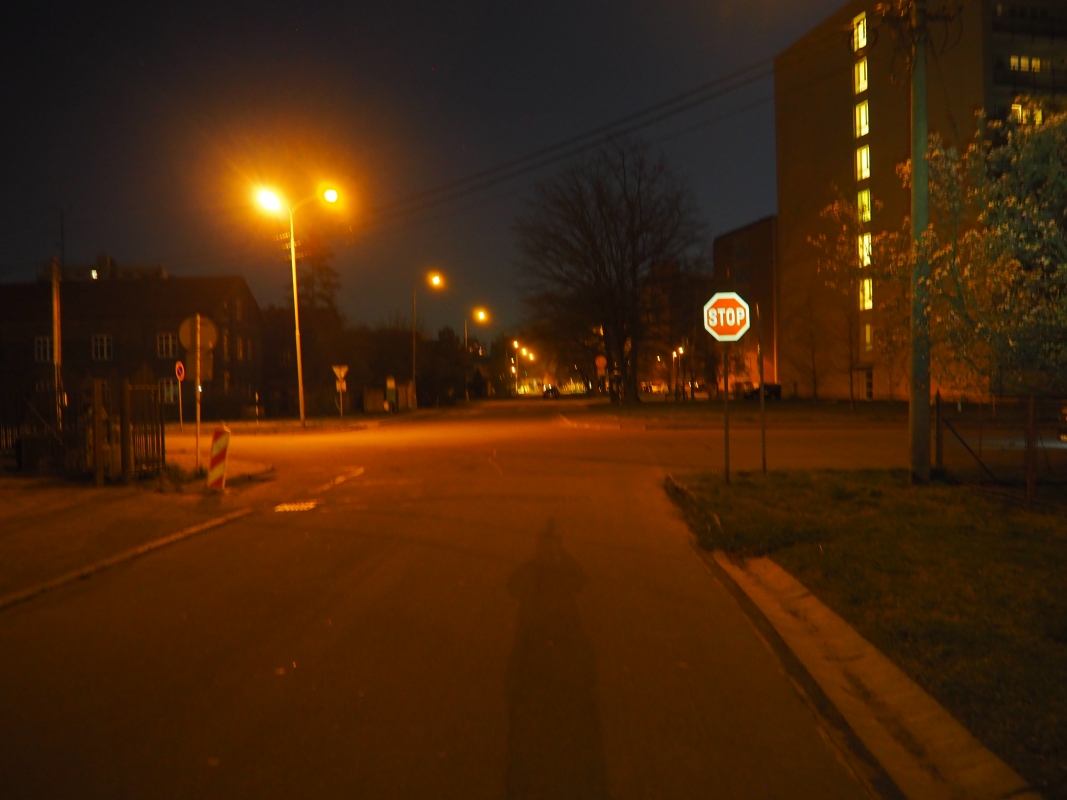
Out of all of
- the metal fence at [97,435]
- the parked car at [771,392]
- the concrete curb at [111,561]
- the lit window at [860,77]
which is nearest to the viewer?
the concrete curb at [111,561]

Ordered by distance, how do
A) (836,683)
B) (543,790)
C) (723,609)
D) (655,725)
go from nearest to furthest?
(543,790) → (655,725) → (836,683) → (723,609)

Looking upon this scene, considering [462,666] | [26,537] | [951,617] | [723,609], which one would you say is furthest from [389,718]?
[26,537]

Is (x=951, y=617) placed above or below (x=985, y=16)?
below

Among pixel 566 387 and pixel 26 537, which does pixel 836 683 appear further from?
pixel 566 387

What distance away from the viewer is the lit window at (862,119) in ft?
176

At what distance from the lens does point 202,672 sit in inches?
240

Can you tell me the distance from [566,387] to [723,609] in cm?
17873

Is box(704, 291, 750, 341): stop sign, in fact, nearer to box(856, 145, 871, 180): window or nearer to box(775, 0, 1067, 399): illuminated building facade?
box(775, 0, 1067, 399): illuminated building facade

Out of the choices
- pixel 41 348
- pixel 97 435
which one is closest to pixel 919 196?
pixel 97 435

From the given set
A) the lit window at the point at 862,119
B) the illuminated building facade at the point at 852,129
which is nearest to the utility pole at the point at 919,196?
the illuminated building facade at the point at 852,129

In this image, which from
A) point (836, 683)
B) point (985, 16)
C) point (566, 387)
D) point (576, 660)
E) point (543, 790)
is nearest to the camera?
point (543, 790)

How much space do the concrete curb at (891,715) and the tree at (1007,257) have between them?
3.16 meters

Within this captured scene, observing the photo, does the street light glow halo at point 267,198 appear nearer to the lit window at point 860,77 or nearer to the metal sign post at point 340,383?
the metal sign post at point 340,383

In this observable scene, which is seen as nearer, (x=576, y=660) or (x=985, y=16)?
(x=576, y=660)
